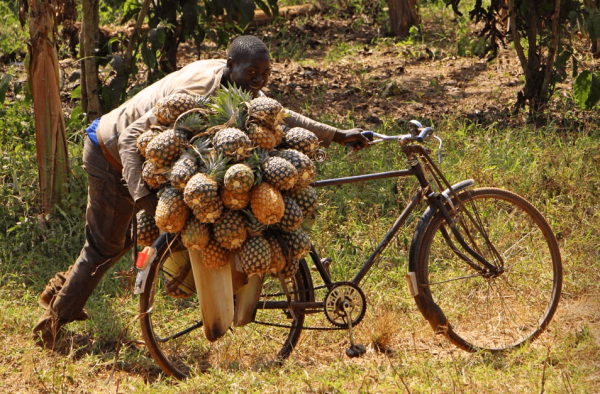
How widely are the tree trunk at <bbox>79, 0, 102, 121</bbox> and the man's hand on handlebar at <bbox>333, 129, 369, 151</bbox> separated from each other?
313 centimetres

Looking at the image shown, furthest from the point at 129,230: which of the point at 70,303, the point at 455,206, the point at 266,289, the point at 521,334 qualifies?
the point at 521,334

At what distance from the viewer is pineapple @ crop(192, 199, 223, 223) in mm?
3217

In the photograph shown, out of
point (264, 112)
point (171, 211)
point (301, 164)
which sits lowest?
point (171, 211)

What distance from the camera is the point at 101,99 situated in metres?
6.49

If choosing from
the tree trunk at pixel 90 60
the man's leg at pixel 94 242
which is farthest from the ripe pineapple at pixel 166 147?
the tree trunk at pixel 90 60

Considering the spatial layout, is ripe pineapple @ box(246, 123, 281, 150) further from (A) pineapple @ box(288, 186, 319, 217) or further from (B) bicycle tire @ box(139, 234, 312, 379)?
(B) bicycle tire @ box(139, 234, 312, 379)

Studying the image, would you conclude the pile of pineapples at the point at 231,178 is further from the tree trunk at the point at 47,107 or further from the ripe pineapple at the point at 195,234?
the tree trunk at the point at 47,107

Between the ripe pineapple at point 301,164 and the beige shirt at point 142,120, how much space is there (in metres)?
0.38

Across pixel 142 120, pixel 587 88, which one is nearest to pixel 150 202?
pixel 142 120

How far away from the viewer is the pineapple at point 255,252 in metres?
3.36

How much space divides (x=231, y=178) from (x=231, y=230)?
259 millimetres

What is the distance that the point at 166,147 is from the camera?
333 cm

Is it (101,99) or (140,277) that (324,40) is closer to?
(101,99)

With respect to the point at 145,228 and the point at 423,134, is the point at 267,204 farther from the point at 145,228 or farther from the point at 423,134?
the point at 423,134
